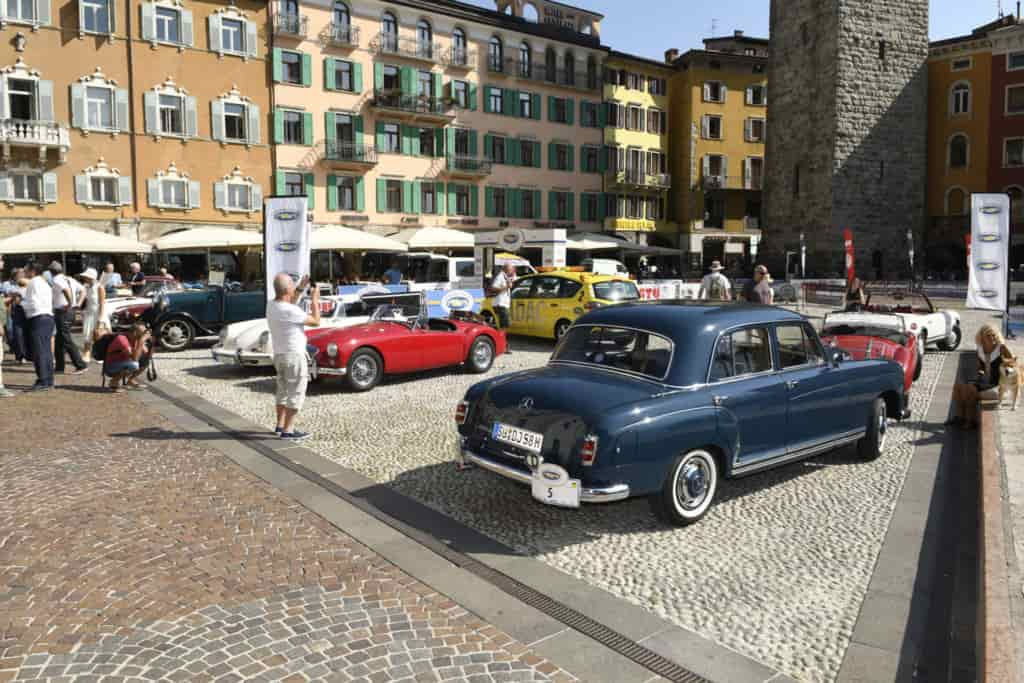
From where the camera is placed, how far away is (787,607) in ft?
15.3

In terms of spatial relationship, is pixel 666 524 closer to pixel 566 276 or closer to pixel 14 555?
pixel 14 555

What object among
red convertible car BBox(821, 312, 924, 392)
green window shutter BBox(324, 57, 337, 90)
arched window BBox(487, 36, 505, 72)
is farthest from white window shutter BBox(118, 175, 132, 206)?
red convertible car BBox(821, 312, 924, 392)

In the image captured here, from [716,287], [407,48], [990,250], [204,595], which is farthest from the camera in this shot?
[407,48]

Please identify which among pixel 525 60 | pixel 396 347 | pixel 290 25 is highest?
pixel 525 60

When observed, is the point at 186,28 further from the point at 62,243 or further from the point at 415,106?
the point at 62,243

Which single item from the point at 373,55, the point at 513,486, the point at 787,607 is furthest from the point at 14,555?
the point at 373,55

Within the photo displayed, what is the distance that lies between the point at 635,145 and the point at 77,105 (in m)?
30.5

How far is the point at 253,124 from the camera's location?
34688mm

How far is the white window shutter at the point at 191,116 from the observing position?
33.1 meters

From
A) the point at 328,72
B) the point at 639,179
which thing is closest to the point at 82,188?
the point at 328,72

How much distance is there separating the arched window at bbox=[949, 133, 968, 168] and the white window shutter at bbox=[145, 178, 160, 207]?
4123 cm

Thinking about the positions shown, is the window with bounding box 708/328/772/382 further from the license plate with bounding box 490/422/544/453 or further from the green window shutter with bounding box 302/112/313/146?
the green window shutter with bounding box 302/112/313/146

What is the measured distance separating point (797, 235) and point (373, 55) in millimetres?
23581

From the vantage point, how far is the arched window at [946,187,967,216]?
4547cm
